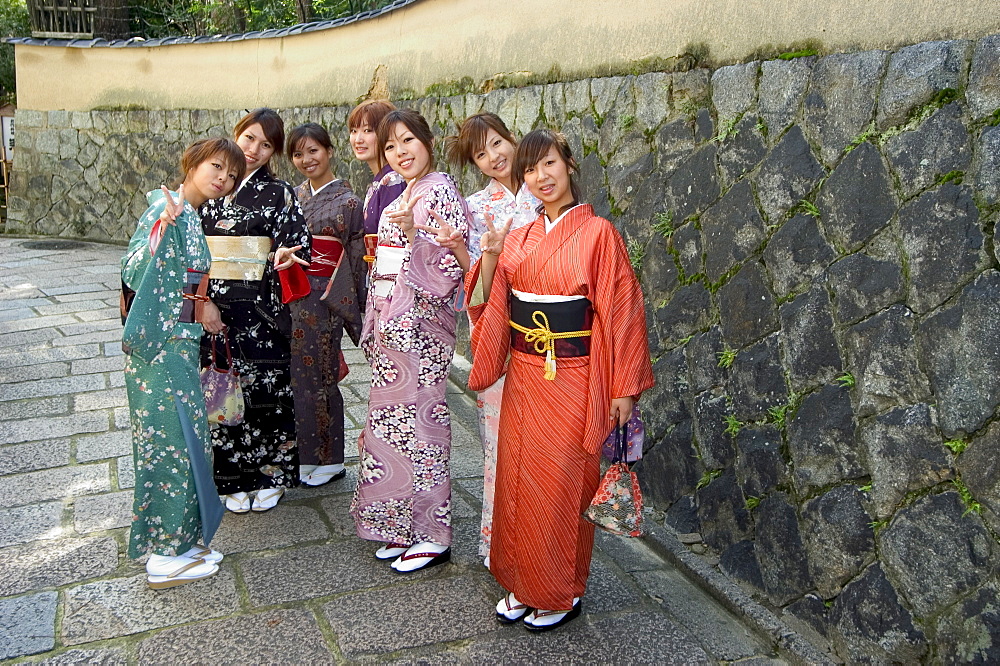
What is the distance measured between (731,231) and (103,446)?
3891mm

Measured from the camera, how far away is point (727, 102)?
4.00 meters

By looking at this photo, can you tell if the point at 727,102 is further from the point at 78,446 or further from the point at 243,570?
the point at 78,446

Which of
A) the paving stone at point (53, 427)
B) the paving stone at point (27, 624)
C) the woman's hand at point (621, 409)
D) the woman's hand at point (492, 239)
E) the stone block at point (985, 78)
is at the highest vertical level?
the stone block at point (985, 78)

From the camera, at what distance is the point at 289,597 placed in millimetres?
3621

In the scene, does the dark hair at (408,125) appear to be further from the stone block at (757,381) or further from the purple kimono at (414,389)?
the stone block at (757,381)

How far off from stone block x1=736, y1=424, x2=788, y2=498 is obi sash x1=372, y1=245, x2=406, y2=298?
5.51 feet

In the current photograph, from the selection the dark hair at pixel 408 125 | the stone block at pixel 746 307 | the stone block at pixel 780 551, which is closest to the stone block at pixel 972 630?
the stone block at pixel 780 551

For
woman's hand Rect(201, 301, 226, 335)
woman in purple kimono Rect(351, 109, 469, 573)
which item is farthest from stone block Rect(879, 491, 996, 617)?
woman's hand Rect(201, 301, 226, 335)

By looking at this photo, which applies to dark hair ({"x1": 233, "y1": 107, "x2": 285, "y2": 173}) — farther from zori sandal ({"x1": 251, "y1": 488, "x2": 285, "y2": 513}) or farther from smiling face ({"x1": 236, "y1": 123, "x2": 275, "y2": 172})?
zori sandal ({"x1": 251, "y1": 488, "x2": 285, "y2": 513})

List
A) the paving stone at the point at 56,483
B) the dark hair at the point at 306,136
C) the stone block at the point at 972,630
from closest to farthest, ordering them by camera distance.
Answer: the stone block at the point at 972,630 → the paving stone at the point at 56,483 → the dark hair at the point at 306,136

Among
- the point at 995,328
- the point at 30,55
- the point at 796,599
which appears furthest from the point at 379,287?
the point at 30,55

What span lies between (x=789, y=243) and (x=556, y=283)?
40.0 inches

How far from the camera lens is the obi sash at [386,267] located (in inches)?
151

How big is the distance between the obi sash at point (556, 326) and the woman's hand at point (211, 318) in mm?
1564
